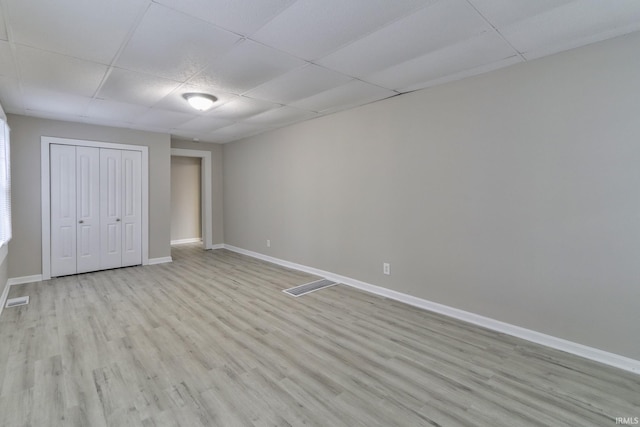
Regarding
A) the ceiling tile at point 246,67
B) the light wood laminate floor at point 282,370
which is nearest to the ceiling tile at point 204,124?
the ceiling tile at point 246,67

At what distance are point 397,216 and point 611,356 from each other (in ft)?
7.10

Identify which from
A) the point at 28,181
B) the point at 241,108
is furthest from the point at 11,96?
the point at 241,108

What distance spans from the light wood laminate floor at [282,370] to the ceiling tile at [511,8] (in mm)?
2517

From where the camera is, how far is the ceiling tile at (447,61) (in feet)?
7.72

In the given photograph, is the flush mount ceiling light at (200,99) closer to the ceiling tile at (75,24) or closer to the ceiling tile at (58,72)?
the ceiling tile at (58,72)

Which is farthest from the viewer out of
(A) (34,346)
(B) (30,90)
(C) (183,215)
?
(C) (183,215)

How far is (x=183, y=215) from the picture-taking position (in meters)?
8.08

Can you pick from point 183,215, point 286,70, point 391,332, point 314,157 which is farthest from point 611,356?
point 183,215

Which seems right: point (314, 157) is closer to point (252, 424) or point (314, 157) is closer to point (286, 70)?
point (286, 70)

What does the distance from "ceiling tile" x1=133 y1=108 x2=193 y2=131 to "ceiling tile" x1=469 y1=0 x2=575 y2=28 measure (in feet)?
12.8

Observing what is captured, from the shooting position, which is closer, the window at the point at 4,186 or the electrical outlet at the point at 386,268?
the window at the point at 4,186

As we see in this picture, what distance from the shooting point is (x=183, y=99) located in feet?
12.0

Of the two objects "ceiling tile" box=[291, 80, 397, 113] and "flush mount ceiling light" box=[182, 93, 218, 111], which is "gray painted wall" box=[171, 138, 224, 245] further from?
"ceiling tile" box=[291, 80, 397, 113]

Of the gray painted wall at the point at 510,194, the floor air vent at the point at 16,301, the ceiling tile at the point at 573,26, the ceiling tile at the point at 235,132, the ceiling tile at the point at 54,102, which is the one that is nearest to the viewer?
the ceiling tile at the point at 573,26
